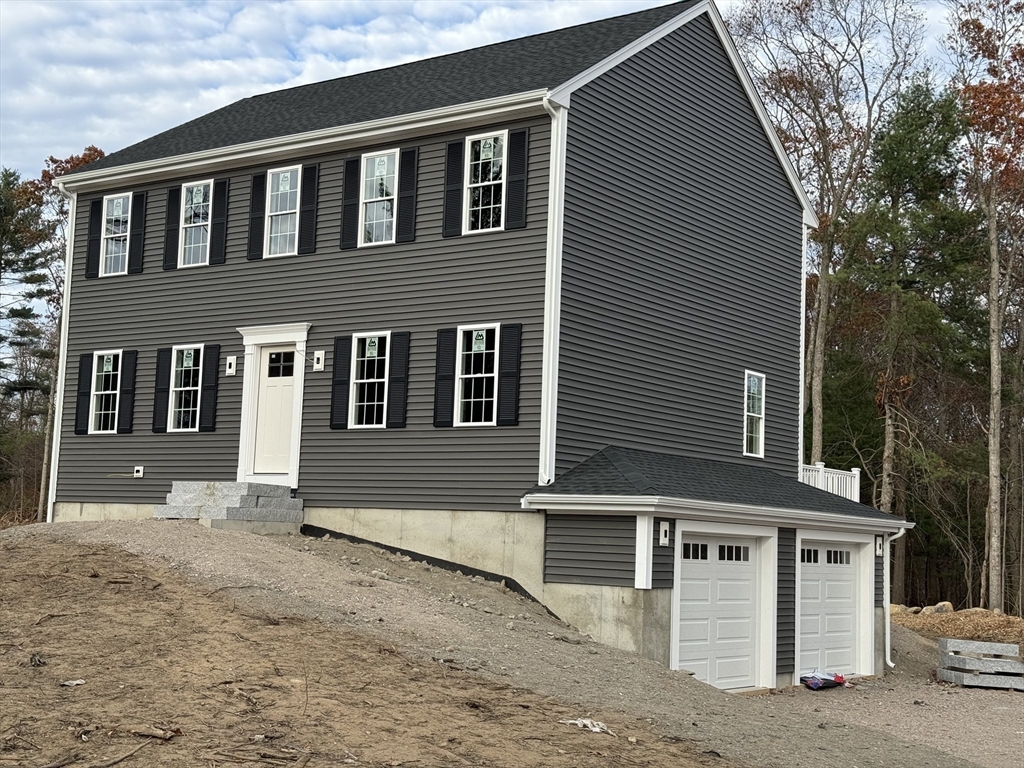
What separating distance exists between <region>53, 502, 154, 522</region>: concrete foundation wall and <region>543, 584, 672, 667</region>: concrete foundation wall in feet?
27.1

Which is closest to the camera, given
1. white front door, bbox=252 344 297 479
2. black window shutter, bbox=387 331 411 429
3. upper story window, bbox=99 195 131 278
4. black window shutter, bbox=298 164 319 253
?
black window shutter, bbox=387 331 411 429

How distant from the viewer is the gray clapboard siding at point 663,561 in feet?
50.9

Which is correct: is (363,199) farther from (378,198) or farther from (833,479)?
(833,479)

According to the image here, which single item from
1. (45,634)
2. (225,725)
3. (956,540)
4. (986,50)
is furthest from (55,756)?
(956,540)

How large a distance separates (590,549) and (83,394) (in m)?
10.9

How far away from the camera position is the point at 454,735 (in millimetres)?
9328

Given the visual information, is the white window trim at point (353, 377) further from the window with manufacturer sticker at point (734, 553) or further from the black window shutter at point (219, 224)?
the window with manufacturer sticker at point (734, 553)

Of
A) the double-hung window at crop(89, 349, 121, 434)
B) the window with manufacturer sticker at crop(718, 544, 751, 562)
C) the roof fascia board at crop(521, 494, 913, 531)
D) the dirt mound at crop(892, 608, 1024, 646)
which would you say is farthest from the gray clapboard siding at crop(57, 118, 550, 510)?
the dirt mound at crop(892, 608, 1024, 646)

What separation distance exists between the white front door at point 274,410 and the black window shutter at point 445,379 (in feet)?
9.53

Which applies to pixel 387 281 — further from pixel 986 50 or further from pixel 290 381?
pixel 986 50

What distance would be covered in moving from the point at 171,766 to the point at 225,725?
1006mm

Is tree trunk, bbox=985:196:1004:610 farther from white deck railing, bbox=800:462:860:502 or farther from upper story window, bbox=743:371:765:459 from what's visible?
upper story window, bbox=743:371:765:459

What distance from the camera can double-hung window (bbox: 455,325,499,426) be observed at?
17.2 meters

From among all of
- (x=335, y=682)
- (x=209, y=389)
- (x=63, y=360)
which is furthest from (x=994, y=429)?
(x=335, y=682)
